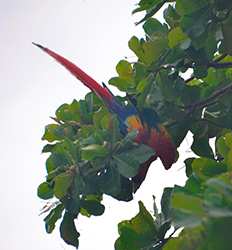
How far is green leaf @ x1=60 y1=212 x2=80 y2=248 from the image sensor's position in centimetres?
204

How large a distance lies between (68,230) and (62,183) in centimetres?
23

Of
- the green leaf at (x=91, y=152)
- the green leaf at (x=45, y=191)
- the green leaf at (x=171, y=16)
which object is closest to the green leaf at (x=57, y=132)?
the green leaf at (x=45, y=191)

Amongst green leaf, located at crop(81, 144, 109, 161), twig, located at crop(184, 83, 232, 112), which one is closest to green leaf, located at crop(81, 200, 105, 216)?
green leaf, located at crop(81, 144, 109, 161)

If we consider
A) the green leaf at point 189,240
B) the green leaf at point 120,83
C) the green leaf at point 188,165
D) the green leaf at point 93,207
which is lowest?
the green leaf at point 189,240

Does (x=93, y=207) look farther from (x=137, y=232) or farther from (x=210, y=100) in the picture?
(x=210, y=100)

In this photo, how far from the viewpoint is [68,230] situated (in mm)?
2049

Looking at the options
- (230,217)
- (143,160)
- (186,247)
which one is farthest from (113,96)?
(230,217)

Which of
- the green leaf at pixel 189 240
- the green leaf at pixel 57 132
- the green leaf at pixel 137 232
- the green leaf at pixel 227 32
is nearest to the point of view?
the green leaf at pixel 189 240

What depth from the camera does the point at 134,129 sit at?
194 centimetres

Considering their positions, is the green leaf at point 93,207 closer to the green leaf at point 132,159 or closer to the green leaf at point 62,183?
the green leaf at point 62,183

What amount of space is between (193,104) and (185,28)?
31cm

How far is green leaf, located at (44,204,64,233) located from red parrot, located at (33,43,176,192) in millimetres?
273

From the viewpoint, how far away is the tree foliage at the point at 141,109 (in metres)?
1.85

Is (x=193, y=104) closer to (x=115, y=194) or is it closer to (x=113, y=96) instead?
(x=113, y=96)
